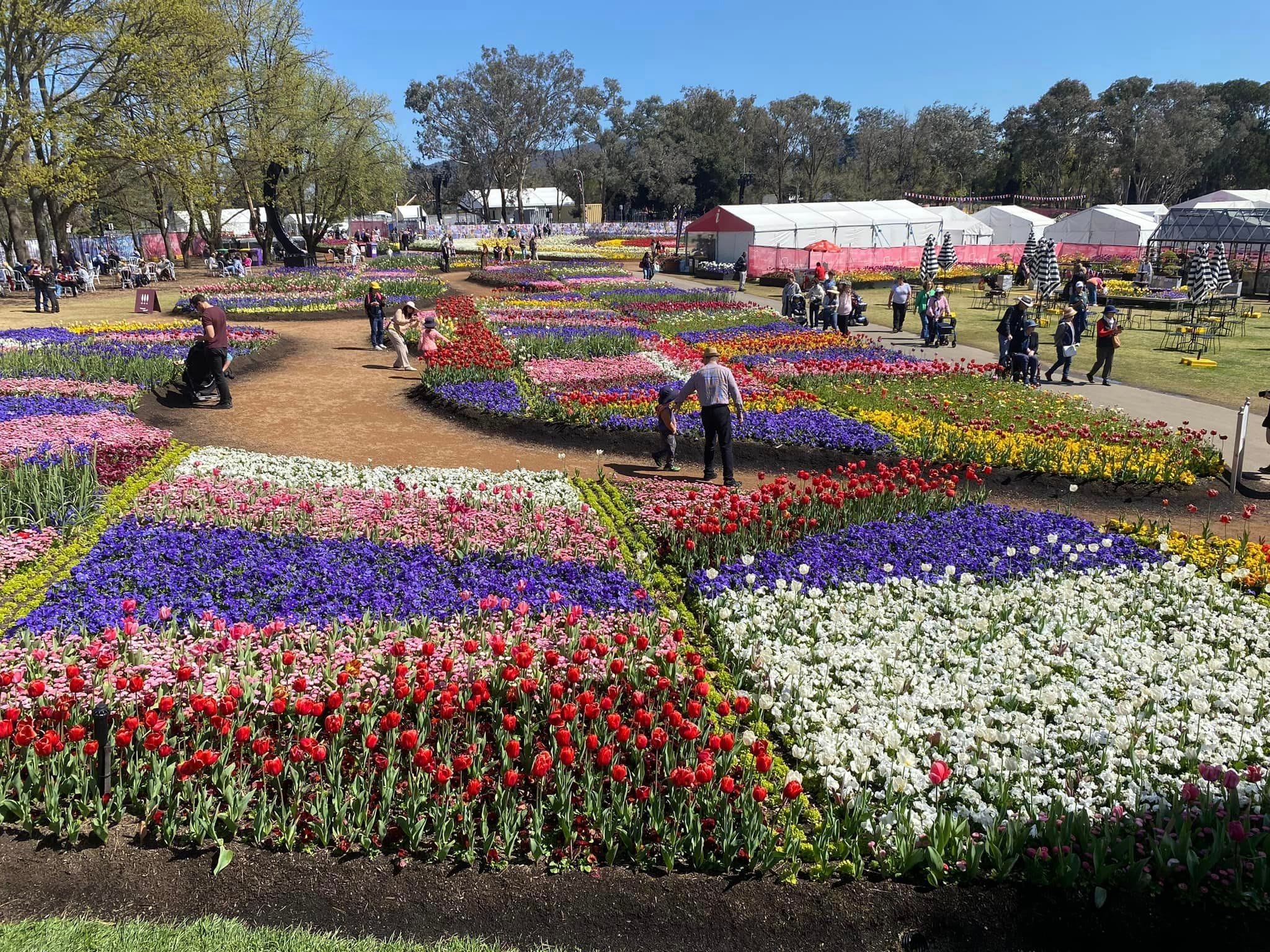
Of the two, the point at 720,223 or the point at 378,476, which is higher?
the point at 720,223

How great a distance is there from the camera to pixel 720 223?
4719 centimetres

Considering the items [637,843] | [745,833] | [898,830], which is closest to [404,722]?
[637,843]

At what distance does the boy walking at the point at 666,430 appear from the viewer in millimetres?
11391

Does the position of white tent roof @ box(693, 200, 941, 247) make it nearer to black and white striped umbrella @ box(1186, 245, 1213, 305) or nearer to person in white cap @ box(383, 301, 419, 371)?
black and white striped umbrella @ box(1186, 245, 1213, 305)

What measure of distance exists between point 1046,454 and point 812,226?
37.7 m

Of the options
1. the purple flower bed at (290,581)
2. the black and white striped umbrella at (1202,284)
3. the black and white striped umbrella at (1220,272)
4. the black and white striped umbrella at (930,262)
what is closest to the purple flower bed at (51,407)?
the purple flower bed at (290,581)

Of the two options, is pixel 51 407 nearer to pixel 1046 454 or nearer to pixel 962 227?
pixel 1046 454

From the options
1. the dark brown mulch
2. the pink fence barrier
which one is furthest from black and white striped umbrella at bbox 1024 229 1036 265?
the dark brown mulch

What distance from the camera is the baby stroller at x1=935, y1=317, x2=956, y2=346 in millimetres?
22359

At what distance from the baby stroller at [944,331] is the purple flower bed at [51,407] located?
17.7 meters

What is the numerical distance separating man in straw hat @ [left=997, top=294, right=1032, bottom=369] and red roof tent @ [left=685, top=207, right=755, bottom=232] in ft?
93.0

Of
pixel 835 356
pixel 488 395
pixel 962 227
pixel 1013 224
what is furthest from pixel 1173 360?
pixel 1013 224

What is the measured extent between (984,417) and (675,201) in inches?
3334

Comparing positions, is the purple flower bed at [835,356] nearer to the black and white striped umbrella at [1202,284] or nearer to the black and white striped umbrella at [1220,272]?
the black and white striped umbrella at [1202,284]
